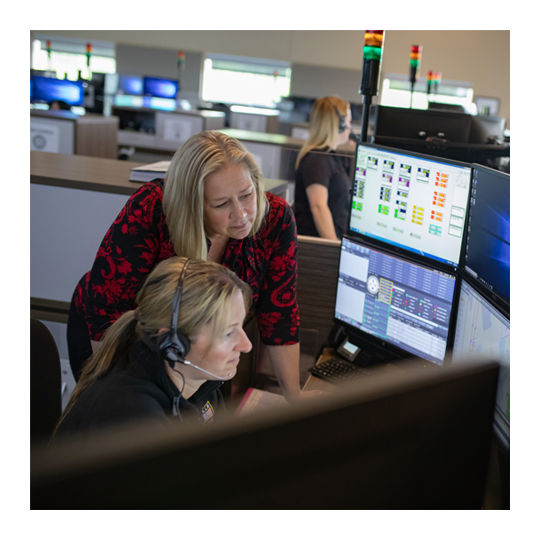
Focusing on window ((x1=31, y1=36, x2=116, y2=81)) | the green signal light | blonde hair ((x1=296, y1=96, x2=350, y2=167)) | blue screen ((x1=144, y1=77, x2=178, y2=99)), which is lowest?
blonde hair ((x1=296, y1=96, x2=350, y2=167))

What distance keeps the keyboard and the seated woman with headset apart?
1.62 feet

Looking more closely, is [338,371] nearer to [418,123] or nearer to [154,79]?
[418,123]

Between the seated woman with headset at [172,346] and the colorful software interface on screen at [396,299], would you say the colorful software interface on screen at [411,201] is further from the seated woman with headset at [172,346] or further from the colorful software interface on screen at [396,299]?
the seated woman with headset at [172,346]

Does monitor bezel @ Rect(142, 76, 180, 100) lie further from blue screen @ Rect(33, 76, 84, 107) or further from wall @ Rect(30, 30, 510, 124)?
blue screen @ Rect(33, 76, 84, 107)

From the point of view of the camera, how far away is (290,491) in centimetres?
43

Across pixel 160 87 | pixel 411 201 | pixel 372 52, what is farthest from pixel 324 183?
pixel 160 87

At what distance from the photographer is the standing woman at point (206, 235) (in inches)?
47.6

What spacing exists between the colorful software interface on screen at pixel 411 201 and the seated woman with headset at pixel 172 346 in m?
0.48

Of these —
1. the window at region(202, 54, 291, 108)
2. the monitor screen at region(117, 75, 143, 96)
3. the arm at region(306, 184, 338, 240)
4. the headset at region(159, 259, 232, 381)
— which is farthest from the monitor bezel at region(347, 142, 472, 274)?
the monitor screen at region(117, 75, 143, 96)

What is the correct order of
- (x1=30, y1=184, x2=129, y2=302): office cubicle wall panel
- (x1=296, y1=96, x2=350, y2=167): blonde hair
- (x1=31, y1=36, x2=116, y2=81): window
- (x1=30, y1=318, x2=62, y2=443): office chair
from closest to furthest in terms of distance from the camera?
(x1=30, y1=318, x2=62, y2=443): office chair, (x1=30, y1=184, x2=129, y2=302): office cubicle wall panel, (x1=296, y1=96, x2=350, y2=167): blonde hair, (x1=31, y1=36, x2=116, y2=81): window

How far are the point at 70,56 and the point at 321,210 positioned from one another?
1117 cm

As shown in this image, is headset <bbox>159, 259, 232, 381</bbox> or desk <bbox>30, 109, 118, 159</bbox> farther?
desk <bbox>30, 109, 118, 159</bbox>

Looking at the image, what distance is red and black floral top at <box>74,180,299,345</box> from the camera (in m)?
1.26

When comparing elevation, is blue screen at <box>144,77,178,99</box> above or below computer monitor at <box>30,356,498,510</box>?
above
